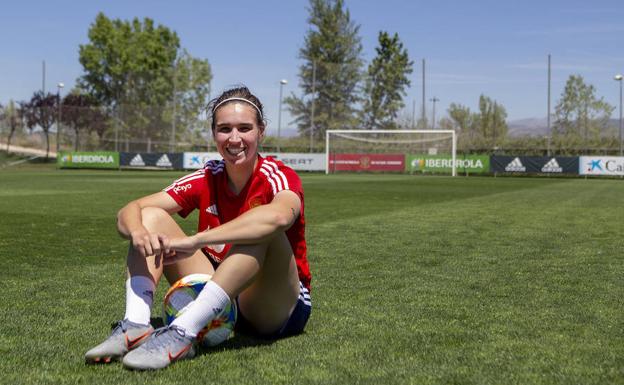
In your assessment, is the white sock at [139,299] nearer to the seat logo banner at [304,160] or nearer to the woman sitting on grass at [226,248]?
the woman sitting on grass at [226,248]

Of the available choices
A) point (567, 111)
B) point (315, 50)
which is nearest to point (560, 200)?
point (567, 111)

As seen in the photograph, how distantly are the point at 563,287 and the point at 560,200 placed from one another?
565 inches

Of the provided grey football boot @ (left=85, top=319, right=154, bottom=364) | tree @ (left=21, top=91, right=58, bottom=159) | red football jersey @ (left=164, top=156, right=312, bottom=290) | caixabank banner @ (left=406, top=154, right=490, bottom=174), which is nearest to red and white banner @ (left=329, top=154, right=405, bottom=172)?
caixabank banner @ (left=406, top=154, right=490, bottom=174)

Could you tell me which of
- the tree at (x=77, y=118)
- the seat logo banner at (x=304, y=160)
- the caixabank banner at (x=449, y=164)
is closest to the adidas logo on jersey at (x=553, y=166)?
the caixabank banner at (x=449, y=164)

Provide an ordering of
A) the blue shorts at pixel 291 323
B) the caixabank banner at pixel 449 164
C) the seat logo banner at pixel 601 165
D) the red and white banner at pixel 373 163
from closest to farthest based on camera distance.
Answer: the blue shorts at pixel 291 323 < the seat logo banner at pixel 601 165 < the caixabank banner at pixel 449 164 < the red and white banner at pixel 373 163

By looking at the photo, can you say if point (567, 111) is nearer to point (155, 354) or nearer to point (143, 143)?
point (143, 143)

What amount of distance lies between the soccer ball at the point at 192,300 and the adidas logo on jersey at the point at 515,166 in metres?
43.8

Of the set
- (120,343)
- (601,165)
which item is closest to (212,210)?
(120,343)

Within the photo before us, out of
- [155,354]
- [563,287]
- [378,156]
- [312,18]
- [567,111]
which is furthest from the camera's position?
[312,18]

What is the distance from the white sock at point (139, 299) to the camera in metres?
3.75

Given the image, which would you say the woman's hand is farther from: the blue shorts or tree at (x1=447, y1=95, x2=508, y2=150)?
tree at (x1=447, y1=95, x2=508, y2=150)

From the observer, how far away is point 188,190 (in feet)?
14.2

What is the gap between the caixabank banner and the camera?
47.0m

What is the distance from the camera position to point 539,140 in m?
52.0
